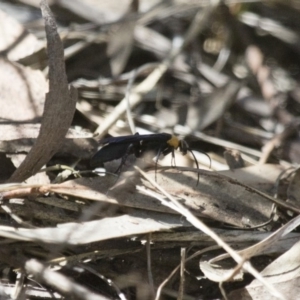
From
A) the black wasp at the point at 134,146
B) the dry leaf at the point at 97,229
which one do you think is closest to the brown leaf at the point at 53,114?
the black wasp at the point at 134,146

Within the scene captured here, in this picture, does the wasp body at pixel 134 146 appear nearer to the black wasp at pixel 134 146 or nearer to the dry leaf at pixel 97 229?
the black wasp at pixel 134 146

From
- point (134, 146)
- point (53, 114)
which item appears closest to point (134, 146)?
point (134, 146)

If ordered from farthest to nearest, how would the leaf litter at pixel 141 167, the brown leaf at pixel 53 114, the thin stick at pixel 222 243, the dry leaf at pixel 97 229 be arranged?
1. the brown leaf at pixel 53 114
2. the leaf litter at pixel 141 167
3. the dry leaf at pixel 97 229
4. the thin stick at pixel 222 243

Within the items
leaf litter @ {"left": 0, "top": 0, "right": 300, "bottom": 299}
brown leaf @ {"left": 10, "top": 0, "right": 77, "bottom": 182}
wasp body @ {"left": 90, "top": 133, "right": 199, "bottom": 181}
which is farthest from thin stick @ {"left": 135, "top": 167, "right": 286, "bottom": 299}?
brown leaf @ {"left": 10, "top": 0, "right": 77, "bottom": 182}

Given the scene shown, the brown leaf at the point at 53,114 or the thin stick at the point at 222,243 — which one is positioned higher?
the brown leaf at the point at 53,114

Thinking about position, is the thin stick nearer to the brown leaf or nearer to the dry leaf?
the dry leaf

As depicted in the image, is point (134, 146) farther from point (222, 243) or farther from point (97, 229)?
point (222, 243)

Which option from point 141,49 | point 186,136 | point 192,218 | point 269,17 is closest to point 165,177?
point 192,218

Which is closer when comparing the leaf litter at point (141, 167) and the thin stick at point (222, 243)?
the thin stick at point (222, 243)
